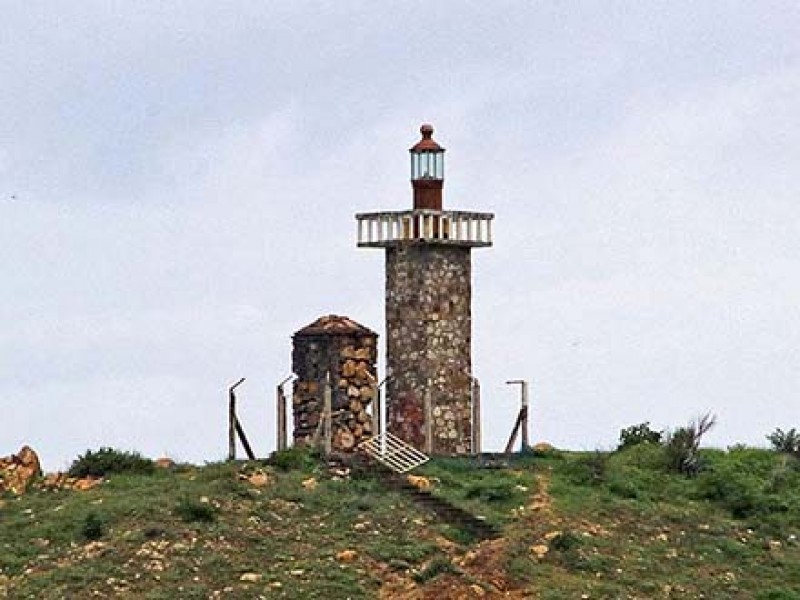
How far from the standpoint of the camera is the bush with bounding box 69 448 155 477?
192 ft

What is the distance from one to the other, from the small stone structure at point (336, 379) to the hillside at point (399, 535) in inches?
129

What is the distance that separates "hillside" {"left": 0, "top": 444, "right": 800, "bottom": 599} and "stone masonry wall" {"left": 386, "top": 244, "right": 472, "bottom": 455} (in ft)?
10.7

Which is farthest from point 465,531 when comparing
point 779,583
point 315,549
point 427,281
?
point 427,281

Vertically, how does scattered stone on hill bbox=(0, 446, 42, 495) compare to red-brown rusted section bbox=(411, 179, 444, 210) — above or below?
below

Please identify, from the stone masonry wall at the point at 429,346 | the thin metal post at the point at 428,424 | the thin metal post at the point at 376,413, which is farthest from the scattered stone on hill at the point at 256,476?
the stone masonry wall at the point at 429,346

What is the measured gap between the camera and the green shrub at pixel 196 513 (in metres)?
52.4

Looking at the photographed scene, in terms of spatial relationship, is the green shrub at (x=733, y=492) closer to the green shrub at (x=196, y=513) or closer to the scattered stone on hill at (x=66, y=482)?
the green shrub at (x=196, y=513)

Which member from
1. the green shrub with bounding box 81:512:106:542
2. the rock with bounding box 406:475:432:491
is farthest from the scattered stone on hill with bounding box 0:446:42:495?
the rock with bounding box 406:475:432:491

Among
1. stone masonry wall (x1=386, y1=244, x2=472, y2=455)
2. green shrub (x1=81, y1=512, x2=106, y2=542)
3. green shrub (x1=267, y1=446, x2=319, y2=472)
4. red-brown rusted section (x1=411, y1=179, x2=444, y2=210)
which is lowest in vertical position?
green shrub (x1=81, y1=512, x2=106, y2=542)

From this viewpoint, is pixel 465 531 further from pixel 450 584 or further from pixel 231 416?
pixel 231 416

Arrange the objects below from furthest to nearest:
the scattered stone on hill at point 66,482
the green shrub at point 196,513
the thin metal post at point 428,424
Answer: the thin metal post at point 428,424 → the scattered stone on hill at point 66,482 → the green shrub at point 196,513

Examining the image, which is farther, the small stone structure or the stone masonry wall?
the stone masonry wall

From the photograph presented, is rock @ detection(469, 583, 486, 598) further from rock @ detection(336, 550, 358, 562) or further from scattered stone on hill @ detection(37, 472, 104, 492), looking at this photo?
scattered stone on hill @ detection(37, 472, 104, 492)

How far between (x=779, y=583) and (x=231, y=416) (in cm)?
1562
